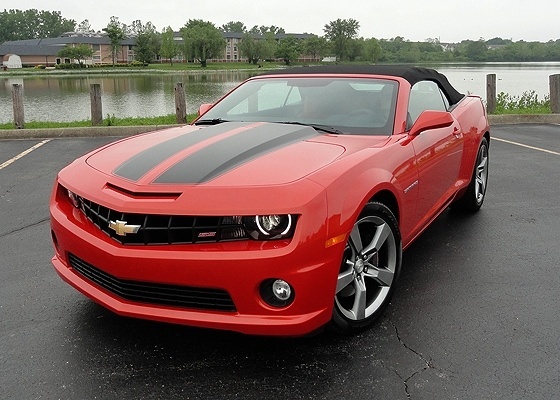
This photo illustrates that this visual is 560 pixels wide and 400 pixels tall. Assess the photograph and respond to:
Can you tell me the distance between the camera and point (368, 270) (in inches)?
120

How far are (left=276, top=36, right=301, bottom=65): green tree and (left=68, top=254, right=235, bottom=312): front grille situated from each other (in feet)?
320

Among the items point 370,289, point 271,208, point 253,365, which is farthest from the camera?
point 370,289

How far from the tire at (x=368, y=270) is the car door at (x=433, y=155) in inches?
25.4

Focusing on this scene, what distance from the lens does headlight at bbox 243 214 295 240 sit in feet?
8.22

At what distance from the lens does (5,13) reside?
177000 millimetres

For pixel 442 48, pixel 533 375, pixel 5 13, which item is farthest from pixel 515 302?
pixel 5 13

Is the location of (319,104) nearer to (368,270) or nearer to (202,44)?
(368,270)

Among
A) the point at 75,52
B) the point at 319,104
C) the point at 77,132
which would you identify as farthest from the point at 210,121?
the point at 75,52

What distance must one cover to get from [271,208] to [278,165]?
1.43ft

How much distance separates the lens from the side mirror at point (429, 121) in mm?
3627

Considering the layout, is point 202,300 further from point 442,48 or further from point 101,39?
point 101,39

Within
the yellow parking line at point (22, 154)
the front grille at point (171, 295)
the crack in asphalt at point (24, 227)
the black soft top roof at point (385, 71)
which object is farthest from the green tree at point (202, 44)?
the front grille at point (171, 295)

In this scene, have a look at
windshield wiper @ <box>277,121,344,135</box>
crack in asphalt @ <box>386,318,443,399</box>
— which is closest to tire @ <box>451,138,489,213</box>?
windshield wiper @ <box>277,121,344,135</box>

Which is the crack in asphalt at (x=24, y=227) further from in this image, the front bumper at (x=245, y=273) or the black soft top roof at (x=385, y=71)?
→ the front bumper at (x=245, y=273)
